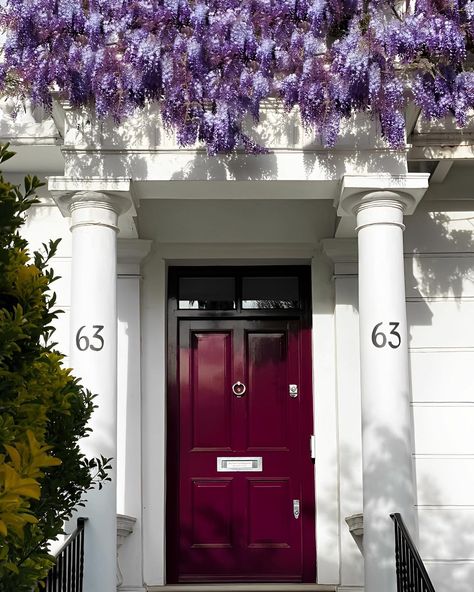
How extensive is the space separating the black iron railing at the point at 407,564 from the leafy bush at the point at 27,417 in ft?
6.79

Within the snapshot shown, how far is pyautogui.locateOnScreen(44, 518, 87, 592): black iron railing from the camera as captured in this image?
403 cm

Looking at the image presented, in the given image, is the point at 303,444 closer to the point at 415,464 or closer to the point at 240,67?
the point at 415,464

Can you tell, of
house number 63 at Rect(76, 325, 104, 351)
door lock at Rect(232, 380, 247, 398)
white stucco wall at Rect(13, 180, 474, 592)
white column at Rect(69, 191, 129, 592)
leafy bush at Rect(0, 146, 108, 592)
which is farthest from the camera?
door lock at Rect(232, 380, 247, 398)

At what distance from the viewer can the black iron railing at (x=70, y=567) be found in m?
4.03

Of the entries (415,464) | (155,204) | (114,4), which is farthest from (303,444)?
(114,4)

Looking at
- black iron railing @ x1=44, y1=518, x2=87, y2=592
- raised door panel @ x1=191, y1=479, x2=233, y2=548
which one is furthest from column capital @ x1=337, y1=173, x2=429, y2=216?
raised door panel @ x1=191, y1=479, x2=233, y2=548

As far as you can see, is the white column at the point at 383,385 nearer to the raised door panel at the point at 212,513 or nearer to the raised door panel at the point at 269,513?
the raised door panel at the point at 269,513

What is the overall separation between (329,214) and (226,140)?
1881 millimetres

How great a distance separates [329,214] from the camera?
253 inches

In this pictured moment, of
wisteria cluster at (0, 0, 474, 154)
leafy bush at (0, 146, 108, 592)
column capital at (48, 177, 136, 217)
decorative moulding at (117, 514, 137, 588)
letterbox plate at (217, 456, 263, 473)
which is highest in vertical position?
wisteria cluster at (0, 0, 474, 154)

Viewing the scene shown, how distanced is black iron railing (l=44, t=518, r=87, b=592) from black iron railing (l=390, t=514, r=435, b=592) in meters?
1.83

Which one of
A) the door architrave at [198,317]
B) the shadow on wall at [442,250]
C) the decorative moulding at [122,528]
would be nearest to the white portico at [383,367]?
the shadow on wall at [442,250]

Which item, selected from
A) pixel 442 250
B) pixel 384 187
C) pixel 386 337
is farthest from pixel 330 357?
pixel 384 187

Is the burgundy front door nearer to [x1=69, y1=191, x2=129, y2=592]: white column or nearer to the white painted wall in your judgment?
the white painted wall
